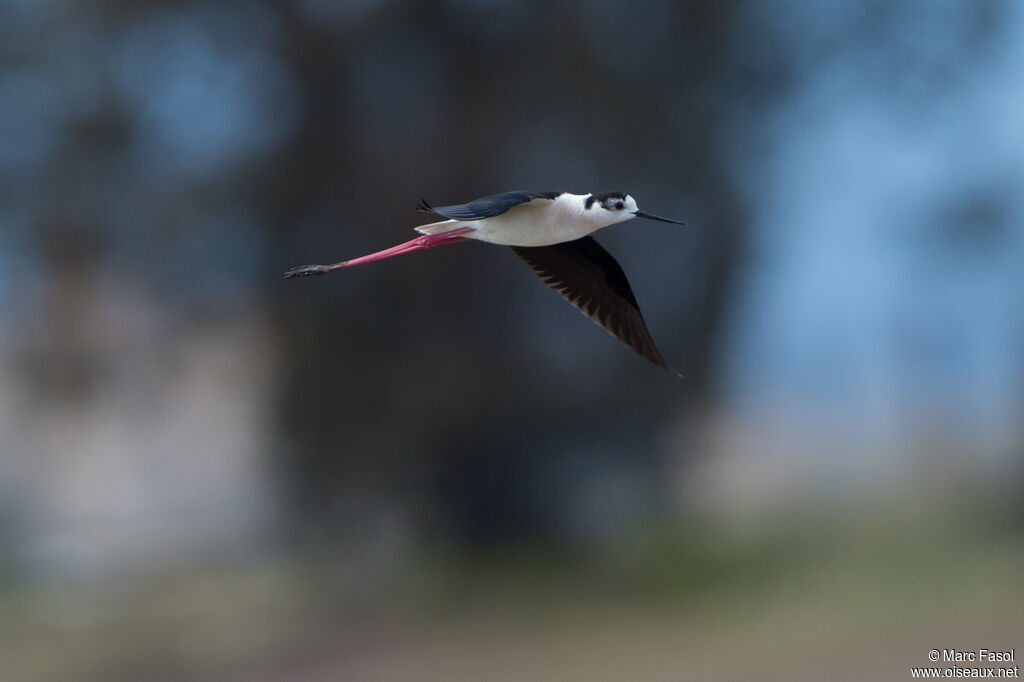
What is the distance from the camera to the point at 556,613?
8.23 metres

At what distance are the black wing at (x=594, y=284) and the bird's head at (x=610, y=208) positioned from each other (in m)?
0.25

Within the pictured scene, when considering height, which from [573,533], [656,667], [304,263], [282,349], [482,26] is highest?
[482,26]

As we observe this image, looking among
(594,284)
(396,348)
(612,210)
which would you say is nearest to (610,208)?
(612,210)

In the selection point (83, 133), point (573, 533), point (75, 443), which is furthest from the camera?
point (573, 533)

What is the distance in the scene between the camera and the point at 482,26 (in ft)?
24.4

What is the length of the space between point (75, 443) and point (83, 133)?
81.7 inches

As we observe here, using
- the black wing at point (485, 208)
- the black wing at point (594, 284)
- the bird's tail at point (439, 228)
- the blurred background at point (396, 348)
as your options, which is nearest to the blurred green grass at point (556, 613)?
the blurred background at point (396, 348)

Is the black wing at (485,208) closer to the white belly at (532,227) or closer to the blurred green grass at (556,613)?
the white belly at (532,227)

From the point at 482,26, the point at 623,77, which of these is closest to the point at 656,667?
the point at 623,77

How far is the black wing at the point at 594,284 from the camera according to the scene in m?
1.61

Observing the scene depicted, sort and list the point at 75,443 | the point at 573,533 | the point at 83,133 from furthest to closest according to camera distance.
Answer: the point at 573,533 < the point at 75,443 < the point at 83,133

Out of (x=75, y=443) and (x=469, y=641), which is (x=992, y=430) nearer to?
(x=469, y=641)

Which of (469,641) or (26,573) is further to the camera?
(469,641)

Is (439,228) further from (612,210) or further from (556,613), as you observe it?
(556,613)
